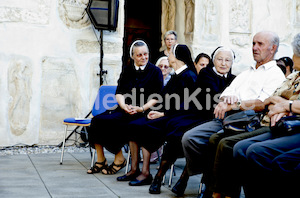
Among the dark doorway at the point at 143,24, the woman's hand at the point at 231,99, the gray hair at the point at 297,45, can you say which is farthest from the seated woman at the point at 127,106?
the dark doorway at the point at 143,24

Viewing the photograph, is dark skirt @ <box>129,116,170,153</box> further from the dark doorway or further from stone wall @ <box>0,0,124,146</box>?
the dark doorway

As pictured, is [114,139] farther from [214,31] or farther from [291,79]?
[214,31]

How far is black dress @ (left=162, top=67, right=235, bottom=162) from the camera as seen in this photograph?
4.50 meters

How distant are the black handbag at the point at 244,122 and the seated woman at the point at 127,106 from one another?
1688mm

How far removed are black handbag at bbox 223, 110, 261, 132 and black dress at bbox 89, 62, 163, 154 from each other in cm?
Answer: 176

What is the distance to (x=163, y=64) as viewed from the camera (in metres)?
6.52

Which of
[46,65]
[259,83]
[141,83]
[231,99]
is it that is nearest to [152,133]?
[141,83]

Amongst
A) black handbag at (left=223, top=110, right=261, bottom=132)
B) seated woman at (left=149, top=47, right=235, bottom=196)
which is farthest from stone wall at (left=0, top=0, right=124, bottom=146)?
black handbag at (left=223, top=110, right=261, bottom=132)

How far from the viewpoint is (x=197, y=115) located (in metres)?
4.61

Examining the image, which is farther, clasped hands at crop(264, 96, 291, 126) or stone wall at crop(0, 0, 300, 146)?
stone wall at crop(0, 0, 300, 146)

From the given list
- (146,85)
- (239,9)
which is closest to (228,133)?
(146,85)

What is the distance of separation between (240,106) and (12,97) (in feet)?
14.1

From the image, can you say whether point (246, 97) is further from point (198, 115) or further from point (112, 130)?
point (112, 130)

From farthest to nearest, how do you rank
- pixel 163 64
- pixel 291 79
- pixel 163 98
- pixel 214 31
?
pixel 214 31, pixel 163 64, pixel 163 98, pixel 291 79
